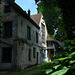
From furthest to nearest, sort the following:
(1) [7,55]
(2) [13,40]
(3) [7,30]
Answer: (3) [7,30], (1) [7,55], (2) [13,40]

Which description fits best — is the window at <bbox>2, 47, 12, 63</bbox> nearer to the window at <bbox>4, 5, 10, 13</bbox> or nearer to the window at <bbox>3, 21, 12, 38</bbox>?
the window at <bbox>3, 21, 12, 38</bbox>

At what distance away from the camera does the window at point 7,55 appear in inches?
484

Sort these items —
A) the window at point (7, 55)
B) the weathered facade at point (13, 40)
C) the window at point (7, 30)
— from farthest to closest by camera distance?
the window at point (7, 30)
the window at point (7, 55)
the weathered facade at point (13, 40)

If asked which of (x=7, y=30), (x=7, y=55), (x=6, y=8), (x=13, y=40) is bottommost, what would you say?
(x=7, y=55)

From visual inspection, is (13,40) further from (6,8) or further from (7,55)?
(6,8)

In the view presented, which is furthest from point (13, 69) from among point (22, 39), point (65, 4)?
point (65, 4)

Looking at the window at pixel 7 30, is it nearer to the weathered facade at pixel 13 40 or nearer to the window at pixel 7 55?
the weathered facade at pixel 13 40

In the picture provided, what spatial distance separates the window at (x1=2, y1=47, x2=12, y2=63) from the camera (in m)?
12.3

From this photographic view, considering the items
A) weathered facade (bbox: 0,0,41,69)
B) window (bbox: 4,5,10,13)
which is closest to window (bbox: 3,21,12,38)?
weathered facade (bbox: 0,0,41,69)

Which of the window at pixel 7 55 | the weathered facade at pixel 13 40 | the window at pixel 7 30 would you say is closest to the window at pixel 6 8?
the weathered facade at pixel 13 40

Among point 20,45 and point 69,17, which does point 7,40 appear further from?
point 69,17

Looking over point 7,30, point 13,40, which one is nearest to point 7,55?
point 13,40

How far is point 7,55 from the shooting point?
12.5m

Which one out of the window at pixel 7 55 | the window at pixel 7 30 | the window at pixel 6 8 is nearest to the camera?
the window at pixel 7 55
